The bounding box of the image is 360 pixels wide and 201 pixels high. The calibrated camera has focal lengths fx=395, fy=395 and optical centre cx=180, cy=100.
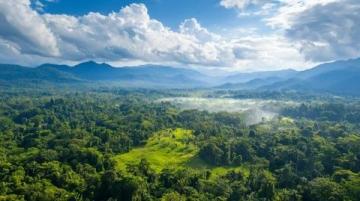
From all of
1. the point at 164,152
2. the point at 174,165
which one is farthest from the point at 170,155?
the point at 174,165

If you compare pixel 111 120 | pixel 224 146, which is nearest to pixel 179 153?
pixel 224 146

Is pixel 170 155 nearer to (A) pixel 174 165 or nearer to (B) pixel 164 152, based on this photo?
(B) pixel 164 152

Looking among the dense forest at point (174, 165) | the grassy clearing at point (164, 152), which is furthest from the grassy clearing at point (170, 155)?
the dense forest at point (174, 165)

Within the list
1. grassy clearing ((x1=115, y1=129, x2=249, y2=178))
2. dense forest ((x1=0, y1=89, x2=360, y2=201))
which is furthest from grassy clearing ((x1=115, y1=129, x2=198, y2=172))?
dense forest ((x1=0, y1=89, x2=360, y2=201))

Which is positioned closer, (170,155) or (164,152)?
(170,155)

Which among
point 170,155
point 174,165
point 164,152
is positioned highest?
point 164,152

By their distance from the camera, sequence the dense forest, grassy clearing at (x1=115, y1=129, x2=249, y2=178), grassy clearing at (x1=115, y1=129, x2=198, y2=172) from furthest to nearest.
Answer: grassy clearing at (x1=115, y1=129, x2=198, y2=172), grassy clearing at (x1=115, y1=129, x2=249, y2=178), the dense forest

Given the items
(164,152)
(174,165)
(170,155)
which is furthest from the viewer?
(164,152)

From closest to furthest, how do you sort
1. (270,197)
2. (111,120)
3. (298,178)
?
(270,197) < (298,178) < (111,120)

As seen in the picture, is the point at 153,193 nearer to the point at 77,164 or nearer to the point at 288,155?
the point at 77,164

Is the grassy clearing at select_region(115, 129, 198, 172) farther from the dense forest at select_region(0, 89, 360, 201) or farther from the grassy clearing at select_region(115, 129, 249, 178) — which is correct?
the dense forest at select_region(0, 89, 360, 201)

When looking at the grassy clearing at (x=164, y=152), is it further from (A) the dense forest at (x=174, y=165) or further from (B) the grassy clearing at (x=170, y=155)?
(A) the dense forest at (x=174, y=165)
